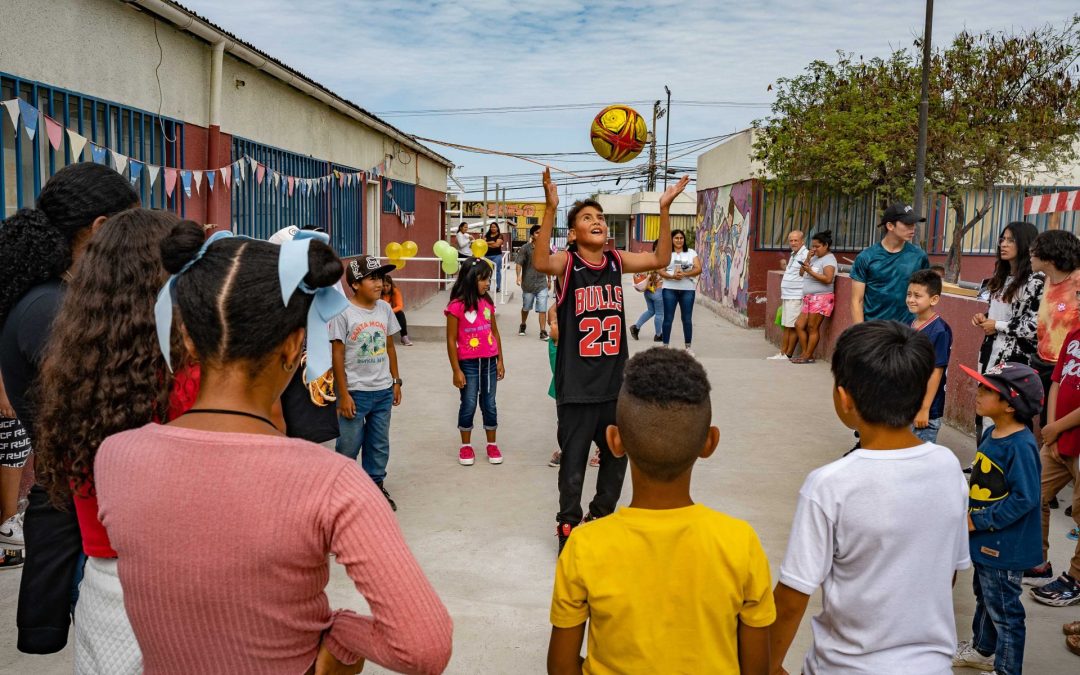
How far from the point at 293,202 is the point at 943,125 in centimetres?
1200

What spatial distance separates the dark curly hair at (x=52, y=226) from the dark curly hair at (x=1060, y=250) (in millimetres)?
4981

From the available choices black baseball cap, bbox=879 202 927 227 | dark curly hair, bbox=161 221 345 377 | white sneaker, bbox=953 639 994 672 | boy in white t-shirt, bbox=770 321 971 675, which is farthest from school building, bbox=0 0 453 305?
white sneaker, bbox=953 639 994 672

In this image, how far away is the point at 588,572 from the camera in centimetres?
193

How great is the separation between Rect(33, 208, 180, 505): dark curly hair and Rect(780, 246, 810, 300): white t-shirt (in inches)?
422

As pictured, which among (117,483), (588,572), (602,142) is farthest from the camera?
(602,142)

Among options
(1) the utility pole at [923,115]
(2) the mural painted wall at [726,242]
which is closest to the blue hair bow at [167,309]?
(1) the utility pole at [923,115]

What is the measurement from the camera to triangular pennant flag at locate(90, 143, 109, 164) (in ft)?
20.4

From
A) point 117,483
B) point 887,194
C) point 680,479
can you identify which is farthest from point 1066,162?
point 117,483

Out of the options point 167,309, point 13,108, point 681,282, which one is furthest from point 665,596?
point 681,282

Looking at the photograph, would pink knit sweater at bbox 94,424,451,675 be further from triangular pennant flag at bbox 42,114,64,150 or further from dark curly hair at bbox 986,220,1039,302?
dark curly hair at bbox 986,220,1039,302

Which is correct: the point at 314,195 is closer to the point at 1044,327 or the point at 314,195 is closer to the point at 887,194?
the point at 1044,327

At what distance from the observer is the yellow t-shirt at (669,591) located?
1921mm

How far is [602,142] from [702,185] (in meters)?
14.9

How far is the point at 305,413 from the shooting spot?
169 inches
